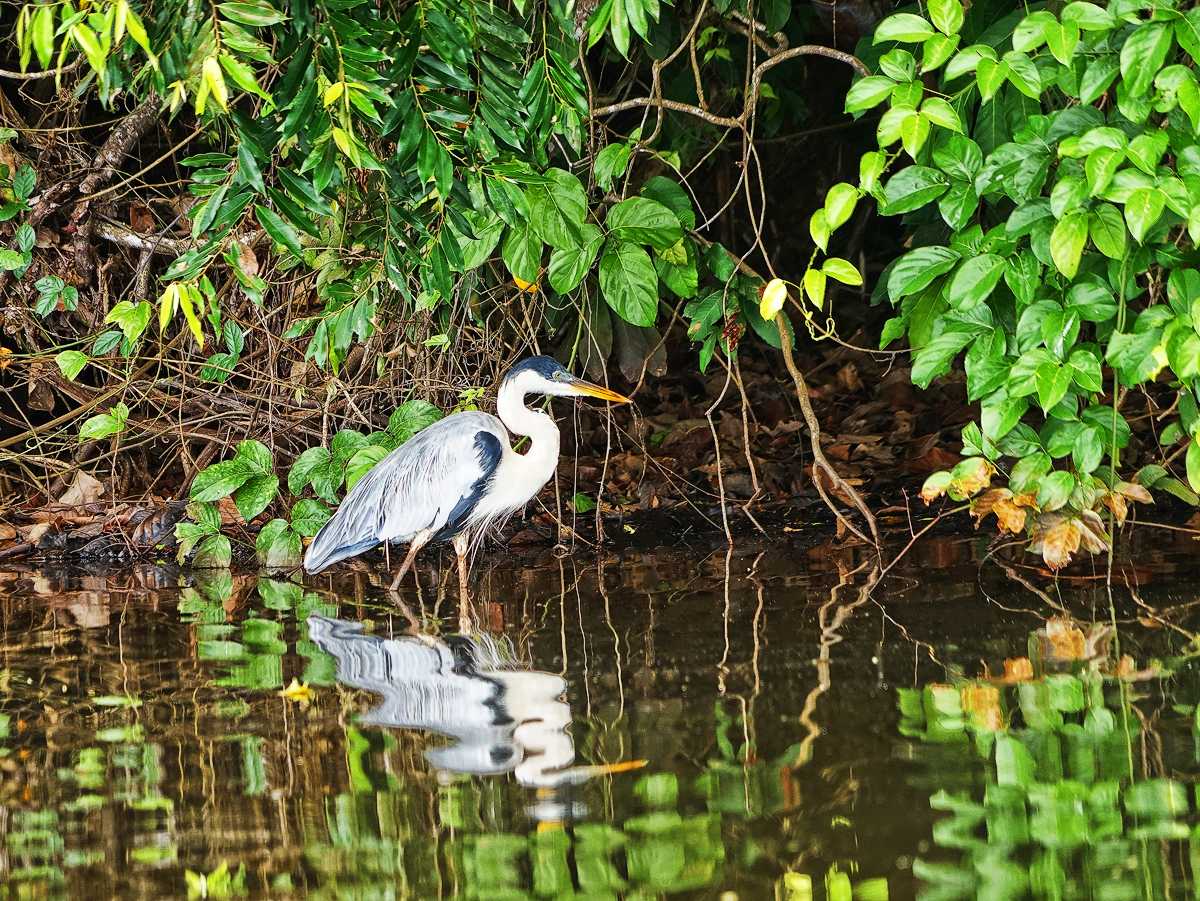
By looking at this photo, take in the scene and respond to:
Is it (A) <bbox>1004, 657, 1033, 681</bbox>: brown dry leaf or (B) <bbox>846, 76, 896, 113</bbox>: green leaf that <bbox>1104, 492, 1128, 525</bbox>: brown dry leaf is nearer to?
(A) <bbox>1004, 657, 1033, 681</bbox>: brown dry leaf

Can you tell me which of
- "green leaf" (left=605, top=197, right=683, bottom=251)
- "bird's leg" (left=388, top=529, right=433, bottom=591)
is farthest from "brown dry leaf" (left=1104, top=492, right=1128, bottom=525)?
"bird's leg" (left=388, top=529, right=433, bottom=591)

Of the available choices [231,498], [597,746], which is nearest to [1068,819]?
[597,746]

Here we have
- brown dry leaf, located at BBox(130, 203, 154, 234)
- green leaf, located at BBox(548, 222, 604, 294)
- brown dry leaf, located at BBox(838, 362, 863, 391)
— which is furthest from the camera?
brown dry leaf, located at BBox(838, 362, 863, 391)

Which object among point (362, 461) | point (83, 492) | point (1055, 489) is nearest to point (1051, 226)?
point (1055, 489)

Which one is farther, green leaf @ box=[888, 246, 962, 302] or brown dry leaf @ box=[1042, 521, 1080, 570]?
brown dry leaf @ box=[1042, 521, 1080, 570]

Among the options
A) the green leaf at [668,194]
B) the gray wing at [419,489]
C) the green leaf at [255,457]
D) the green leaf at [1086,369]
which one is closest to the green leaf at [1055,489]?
the green leaf at [1086,369]

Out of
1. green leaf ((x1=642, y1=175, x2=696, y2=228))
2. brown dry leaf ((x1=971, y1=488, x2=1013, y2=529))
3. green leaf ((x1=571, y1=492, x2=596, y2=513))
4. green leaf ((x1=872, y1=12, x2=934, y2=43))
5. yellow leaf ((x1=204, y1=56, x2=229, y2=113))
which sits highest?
green leaf ((x1=642, y1=175, x2=696, y2=228))

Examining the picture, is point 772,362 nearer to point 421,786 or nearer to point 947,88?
point 947,88

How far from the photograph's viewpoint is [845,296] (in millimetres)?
9250

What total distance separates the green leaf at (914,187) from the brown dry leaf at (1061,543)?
1130 mm

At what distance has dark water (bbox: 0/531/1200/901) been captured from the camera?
1.98 metres

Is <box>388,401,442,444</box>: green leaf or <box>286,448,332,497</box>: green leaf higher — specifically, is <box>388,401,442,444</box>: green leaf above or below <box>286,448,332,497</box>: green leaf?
above

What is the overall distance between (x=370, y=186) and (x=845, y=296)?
555 cm

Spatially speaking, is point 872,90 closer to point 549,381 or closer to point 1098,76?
point 1098,76
